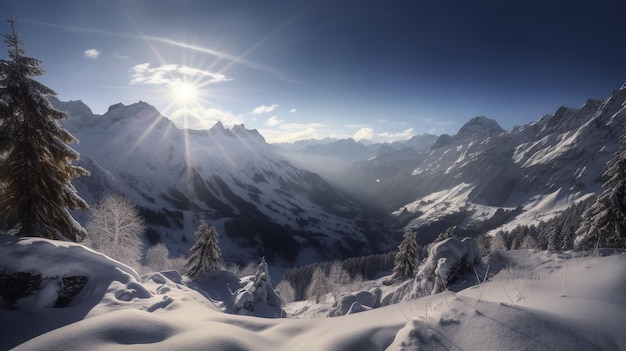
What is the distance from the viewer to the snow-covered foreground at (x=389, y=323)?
4.62 meters


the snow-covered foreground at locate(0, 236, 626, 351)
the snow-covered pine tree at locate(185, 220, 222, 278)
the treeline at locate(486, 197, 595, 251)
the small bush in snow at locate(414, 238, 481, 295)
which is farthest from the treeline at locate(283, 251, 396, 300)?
the snow-covered foreground at locate(0, 236, 626, 351)

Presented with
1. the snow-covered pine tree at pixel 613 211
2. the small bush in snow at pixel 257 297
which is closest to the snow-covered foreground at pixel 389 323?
the snow-covered pine tree at pixel 613 211

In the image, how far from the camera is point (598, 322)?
4781 millimetres

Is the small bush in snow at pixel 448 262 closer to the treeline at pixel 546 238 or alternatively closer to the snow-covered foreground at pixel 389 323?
the treeline at pixel 546 238

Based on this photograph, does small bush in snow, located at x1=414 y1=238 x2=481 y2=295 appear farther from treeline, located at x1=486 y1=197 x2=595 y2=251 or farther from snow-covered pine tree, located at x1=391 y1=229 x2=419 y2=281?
snow-covered pine tree, located at x1=391 y1=229 x2=419 y2=281

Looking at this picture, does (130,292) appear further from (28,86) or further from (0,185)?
(28,86)

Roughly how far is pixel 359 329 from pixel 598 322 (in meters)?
4.16

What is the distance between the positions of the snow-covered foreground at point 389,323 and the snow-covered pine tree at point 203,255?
1266 inches

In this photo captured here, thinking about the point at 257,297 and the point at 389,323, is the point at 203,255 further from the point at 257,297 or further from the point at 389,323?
the point at 389,323

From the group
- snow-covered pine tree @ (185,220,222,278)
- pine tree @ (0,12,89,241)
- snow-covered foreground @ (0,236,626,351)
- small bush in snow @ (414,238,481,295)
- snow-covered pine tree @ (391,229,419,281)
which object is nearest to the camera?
snow-covered foreground @ (0,236,626,351)

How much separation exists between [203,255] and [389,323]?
129 ft

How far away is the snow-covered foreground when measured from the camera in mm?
4617

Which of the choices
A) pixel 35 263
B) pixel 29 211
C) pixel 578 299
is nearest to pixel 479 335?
pixel 578 299

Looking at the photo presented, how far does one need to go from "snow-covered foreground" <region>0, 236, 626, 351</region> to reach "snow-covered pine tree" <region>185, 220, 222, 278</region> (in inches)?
1266
